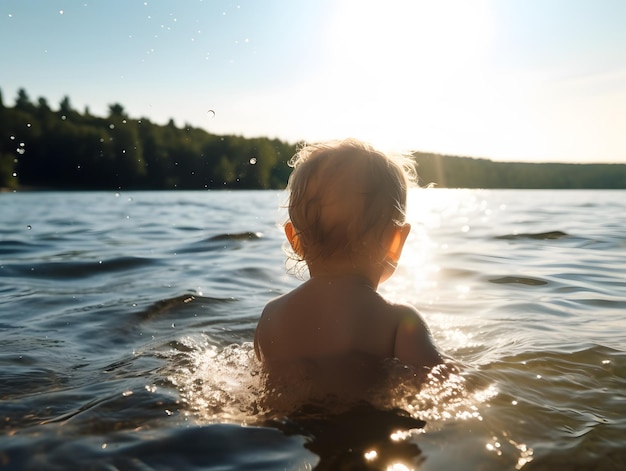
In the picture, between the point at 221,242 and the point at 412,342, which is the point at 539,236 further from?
the point at 412,342

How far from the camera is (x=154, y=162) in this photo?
2427 inches

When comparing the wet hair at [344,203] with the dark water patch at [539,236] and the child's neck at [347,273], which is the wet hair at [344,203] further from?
the dark water patch at [539,236]

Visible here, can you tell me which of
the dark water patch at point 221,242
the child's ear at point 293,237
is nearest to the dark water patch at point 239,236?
the dark water patch at point 221,242

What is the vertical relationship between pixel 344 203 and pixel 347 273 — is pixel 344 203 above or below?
above

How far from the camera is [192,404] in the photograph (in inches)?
98.3

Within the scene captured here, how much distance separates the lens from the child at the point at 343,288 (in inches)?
97.8

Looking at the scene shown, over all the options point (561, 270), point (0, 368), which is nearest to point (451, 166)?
point (561, 270)

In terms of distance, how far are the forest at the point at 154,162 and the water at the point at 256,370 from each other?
41.3 metres

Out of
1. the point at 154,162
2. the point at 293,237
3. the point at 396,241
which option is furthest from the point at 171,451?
the point at 154,162

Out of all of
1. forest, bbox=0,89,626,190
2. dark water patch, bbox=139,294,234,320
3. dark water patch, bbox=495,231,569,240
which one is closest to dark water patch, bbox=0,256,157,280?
dark water patch, bbox=139,294,234,320

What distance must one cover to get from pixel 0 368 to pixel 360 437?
2003mm

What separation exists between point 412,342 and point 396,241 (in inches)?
19.0

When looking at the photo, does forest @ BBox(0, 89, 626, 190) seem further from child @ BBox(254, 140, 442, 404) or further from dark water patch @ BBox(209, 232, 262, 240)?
child @ BBox(254, 140, 442, 404)

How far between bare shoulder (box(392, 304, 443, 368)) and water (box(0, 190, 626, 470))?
106 mm
